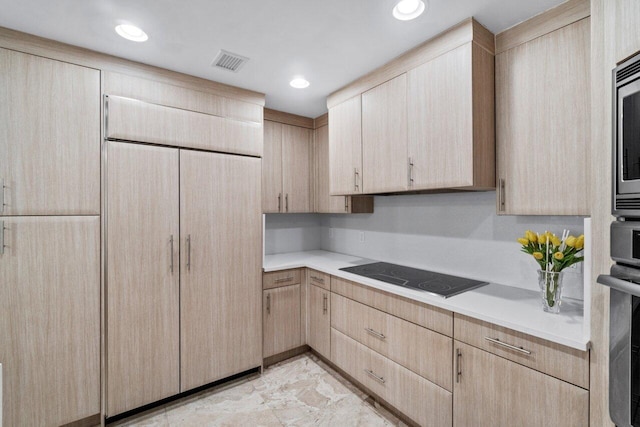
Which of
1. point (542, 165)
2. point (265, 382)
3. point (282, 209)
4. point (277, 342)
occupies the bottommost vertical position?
point (265, 382)

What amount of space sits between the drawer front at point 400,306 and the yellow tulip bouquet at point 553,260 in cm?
49

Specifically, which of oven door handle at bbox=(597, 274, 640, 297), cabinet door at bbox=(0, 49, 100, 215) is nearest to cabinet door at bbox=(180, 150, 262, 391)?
cabinet door at bbox=(0, 49, 100, 215)

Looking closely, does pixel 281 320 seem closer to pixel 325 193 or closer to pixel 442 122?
pixel 325 193

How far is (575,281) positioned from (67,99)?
327 centimetres

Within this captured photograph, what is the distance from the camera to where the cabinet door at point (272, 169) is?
3.04 metres

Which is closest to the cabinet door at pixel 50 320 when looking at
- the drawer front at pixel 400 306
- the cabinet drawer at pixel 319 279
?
the cabinet drawer at pixel 319 279

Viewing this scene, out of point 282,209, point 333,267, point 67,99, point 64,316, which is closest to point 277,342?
point 333,267

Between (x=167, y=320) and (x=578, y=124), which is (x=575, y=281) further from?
(x=167, y=320)

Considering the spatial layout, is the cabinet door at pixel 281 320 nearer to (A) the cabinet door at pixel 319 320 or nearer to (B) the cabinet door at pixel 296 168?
Answer: (A) the cabinet door at pixel 319 320

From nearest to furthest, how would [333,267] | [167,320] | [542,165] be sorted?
1. [542,165]
2. [167,320]
3. [333,267]

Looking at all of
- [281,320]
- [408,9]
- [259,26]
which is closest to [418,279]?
[281,320]

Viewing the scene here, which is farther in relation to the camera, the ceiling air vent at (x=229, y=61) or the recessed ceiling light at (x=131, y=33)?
the ceiling air vent at (x=229, y=61)

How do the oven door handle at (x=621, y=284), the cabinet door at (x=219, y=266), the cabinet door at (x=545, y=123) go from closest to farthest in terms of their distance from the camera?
the oven door handle at (x=621, y=284), the cabinet door at (x=545, y=123), the cabinet door at (x=219, y=266)

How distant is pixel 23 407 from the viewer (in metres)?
1.73
